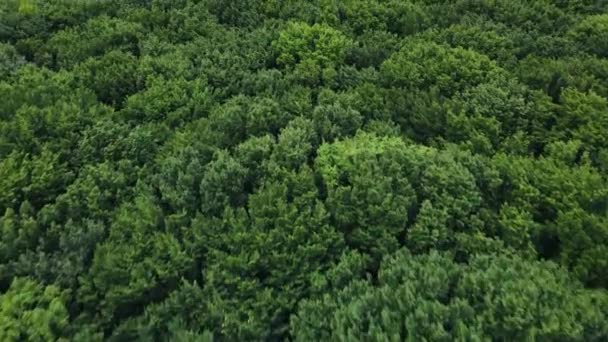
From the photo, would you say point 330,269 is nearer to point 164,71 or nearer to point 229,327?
point 229,327

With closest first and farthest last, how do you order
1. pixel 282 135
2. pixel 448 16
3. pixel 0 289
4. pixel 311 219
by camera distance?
pixel 0 289 → pixel 311 219 → pixel 282 135 → pixel 448 16

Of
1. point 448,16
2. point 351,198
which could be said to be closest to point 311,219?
point 351,198

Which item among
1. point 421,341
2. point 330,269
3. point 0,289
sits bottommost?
point 0,289

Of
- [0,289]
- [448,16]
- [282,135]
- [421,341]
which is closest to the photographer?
[421,341]

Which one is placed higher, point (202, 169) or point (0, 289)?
point (202, 169)

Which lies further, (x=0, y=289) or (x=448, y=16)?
(x=448, y=16)

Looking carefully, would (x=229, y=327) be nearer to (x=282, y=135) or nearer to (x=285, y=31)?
(x=282, y=135)
